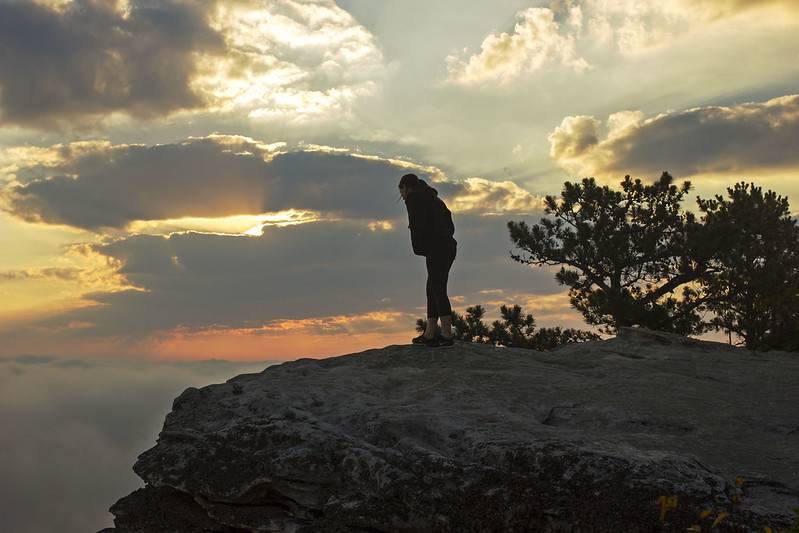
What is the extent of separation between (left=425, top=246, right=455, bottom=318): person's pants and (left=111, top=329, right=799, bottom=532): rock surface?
104cm

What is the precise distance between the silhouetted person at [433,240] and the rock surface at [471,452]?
3.29 feet

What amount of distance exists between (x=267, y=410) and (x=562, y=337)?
17.9 m

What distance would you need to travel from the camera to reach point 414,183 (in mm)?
9523

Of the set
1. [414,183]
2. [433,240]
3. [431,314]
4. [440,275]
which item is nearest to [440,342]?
[431,314]

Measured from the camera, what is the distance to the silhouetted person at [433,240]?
31.1ft

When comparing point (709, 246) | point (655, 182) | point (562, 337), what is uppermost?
point (655, 182)

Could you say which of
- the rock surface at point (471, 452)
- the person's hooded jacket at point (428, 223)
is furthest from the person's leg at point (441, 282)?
the rock surface at point (471, 452)

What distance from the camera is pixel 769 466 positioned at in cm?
512

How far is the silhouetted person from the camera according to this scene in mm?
9477

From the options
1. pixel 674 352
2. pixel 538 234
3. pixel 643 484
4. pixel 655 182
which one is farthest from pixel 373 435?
pixel 655 182

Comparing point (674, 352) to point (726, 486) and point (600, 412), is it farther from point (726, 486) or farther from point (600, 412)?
point (726, 486)

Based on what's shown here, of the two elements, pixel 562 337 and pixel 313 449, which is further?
pixel 562 337

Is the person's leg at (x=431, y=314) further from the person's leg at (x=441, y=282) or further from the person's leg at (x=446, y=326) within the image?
the person's leg at (x=446, y=326)

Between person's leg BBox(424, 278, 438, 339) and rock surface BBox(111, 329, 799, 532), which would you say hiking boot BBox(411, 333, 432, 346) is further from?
rock surface BBox(111, 329, 799, 532)
